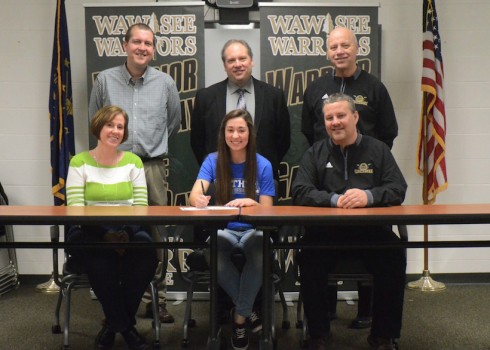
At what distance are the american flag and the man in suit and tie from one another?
3.85 feet

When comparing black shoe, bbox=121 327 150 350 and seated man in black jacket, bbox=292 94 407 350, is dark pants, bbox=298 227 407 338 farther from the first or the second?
black shoe, bbox=121 327 150 350

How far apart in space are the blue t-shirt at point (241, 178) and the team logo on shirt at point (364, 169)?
0.47m

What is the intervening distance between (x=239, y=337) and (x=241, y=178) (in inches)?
31.4

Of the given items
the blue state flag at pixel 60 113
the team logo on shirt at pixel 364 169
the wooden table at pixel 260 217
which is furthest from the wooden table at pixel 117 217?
the blue state flag at pixel 60 113

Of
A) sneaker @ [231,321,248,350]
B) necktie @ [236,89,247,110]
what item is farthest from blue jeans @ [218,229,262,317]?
necktie @ [236,89,247,110]

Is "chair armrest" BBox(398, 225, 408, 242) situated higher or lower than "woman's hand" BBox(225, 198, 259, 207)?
lower

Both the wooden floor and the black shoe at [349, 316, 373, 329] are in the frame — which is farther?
the black shoe at [349, 316, 373, 329]

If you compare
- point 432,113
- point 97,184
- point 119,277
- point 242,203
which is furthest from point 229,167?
point 432,113

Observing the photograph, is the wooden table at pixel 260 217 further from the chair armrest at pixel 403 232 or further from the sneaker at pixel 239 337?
the sneaker at pixel 239 337

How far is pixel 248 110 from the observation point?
357 centimetres

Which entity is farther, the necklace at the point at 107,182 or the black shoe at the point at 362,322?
the black shoe at the point at 362,322

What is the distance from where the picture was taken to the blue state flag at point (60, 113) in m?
4.08

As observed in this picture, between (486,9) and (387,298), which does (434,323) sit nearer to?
(387,298)

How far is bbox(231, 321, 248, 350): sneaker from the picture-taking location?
2.94 meters
